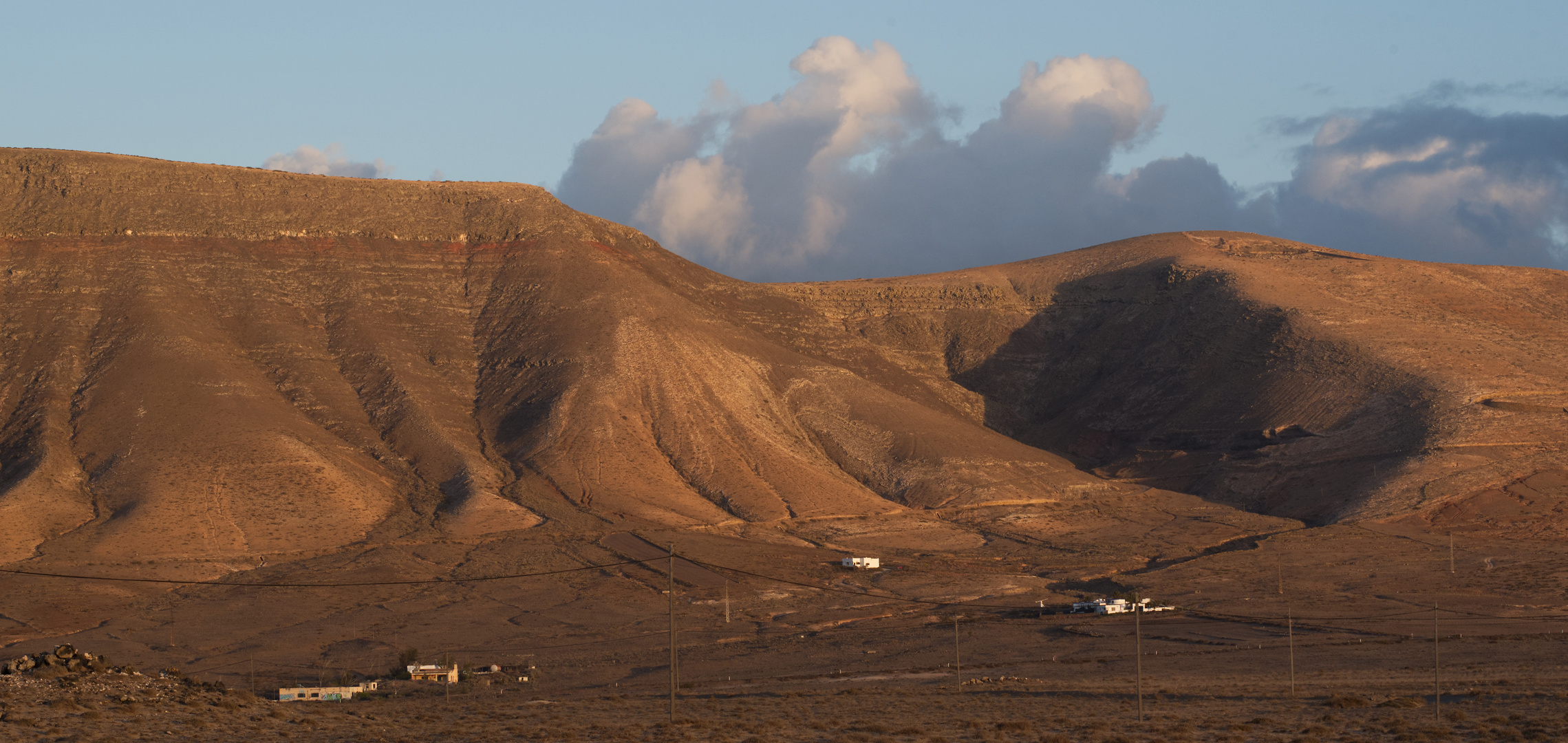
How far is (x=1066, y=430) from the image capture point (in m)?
132

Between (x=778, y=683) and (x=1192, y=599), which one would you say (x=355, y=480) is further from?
(x=1192, y=599)

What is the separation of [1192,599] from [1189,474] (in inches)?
1417

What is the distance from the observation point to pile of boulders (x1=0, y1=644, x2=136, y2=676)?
41531 mm

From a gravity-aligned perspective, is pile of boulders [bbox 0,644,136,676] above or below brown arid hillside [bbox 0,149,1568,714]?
below

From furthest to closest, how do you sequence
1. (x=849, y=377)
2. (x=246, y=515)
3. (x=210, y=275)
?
(x=849, y=377)
(x=210, y=275)
(x=246, y=515)

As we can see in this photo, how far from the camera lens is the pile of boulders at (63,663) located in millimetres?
41531

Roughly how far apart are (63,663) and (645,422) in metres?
67.1

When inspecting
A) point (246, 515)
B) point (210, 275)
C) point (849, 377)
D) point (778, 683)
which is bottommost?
point (778, 683)

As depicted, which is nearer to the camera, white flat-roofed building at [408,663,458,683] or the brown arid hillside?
white flat-roofed building at [408,663,458,683]

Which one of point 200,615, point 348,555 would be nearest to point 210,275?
point 348,555

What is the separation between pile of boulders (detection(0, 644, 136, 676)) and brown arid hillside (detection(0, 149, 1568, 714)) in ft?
82.9

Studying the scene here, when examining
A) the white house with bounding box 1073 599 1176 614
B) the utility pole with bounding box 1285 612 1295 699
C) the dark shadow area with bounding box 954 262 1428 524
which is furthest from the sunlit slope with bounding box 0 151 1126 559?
the utility pole with bounding box 1285 612 1295 699

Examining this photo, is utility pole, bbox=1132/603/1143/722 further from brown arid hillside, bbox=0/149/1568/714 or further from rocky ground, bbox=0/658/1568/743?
brown arid hillside, bbox=0/149/1568/714

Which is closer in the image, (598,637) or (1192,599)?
(598,637)
